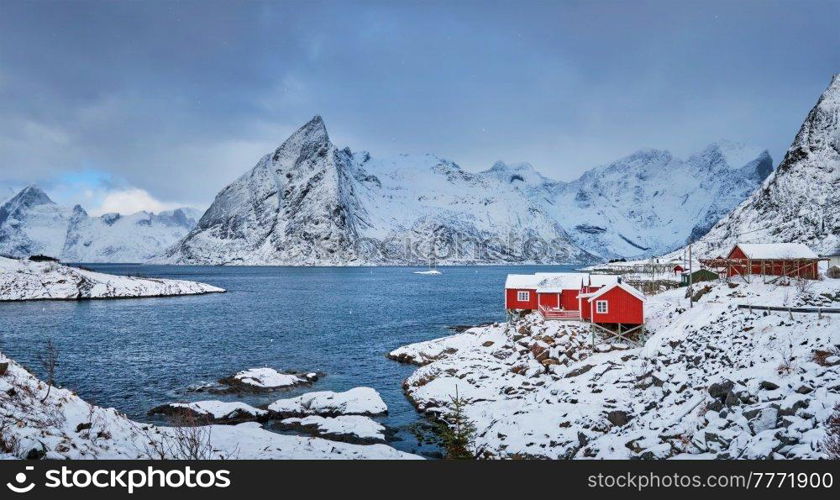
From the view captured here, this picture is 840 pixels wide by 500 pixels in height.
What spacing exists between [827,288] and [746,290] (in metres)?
5.79

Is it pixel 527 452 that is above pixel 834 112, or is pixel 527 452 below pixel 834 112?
below

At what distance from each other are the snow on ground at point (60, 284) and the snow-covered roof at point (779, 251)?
11947 centimetres

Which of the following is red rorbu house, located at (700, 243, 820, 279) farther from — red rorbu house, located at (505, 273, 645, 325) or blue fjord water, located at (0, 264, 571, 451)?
blue fjord water, located at (0, 264, 571, 451)

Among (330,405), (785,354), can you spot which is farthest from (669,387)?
(330,405)

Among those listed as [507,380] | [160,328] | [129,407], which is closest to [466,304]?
[160,328]

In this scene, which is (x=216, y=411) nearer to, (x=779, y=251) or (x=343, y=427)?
(x=343, y=427)

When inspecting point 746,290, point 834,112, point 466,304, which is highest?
point 834,112

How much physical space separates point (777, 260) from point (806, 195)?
12291 centimetres

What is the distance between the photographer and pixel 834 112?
156750mm

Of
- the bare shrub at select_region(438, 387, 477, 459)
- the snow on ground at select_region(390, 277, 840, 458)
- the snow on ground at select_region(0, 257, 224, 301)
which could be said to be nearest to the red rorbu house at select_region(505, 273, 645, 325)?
the snow on ground at select_region(390, 277, 840, 458)

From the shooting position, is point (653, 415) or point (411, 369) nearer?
point (653, 415)

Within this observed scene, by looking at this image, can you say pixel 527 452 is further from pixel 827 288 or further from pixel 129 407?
pixel 827 288

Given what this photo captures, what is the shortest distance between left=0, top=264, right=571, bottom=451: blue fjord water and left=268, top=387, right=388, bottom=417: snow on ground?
1.33 m

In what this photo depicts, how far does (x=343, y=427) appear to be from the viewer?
29062 millimetres
